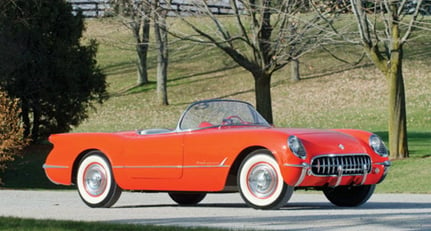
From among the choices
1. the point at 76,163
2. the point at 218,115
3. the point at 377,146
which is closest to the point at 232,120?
the point at 218,115

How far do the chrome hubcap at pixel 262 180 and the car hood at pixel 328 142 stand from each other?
19.9 inches

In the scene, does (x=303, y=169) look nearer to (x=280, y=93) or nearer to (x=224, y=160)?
(x=224, y=160)

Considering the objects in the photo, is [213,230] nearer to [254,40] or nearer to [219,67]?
[254,40]

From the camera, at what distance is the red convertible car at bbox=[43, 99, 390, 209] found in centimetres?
1052

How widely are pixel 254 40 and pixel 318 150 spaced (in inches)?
506

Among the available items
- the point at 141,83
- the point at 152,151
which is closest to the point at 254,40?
the point at 152,151

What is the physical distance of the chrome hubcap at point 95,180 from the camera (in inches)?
473

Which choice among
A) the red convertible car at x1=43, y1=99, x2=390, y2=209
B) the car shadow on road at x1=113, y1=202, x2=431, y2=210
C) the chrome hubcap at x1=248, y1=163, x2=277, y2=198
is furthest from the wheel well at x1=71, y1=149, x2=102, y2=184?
the chrome hubcap at x1=248, y1=163, x2=277, y2=198

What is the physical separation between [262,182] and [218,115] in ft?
4.93

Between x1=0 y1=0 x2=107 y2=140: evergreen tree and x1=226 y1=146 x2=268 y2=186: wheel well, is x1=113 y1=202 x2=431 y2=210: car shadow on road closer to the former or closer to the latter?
x1=226 y1=146 x2=268 y2=186: wheel well

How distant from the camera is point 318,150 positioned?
10523 mm

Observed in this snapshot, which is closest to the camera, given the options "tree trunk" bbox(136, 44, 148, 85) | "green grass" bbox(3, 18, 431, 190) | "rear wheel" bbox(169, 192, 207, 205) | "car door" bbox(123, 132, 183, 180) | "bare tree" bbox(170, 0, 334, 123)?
"car door" bbox(123, 132, 183, 180)

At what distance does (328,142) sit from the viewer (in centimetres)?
1073

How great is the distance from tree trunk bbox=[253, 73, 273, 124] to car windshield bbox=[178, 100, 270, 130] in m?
11.7
